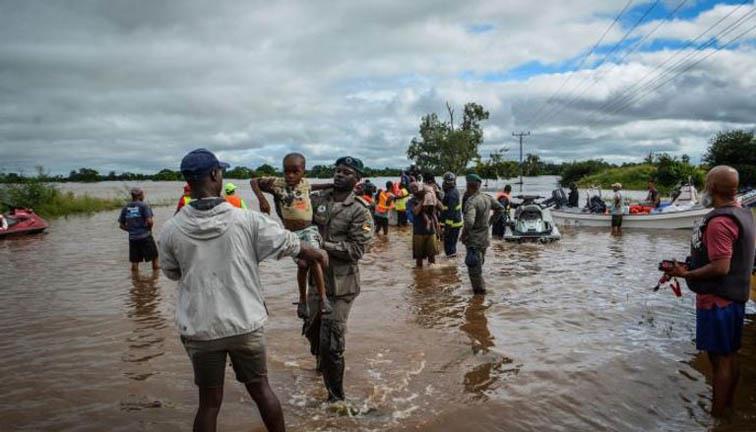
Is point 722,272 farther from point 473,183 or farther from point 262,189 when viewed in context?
point 473,183

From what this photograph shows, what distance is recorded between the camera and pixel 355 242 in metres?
4.30

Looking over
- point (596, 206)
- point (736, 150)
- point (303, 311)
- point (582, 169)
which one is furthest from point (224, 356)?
point (582, 169)

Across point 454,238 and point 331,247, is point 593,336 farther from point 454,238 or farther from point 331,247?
point 454,238

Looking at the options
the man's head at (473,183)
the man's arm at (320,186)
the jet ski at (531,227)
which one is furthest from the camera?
the jet ski at (531,227)

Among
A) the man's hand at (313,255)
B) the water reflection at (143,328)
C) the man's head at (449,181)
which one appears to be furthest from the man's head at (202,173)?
the man's head at (449,181)

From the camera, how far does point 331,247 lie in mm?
4227

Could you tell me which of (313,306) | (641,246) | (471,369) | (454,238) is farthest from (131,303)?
(641,246)

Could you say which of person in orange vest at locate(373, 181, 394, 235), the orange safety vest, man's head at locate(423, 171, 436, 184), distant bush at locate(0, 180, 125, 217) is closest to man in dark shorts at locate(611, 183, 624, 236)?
person in orange vest at locate(373, 181, 394, 235)

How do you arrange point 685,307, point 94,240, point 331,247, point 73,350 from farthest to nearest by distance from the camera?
point 94,240
point 685,307
point 73,350
point 331,247

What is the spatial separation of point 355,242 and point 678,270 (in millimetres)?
2541

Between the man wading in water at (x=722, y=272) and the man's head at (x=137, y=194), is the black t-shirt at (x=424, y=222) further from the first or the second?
the man wading in water at (x=722, y=272)

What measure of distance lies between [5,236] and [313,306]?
18.5 m

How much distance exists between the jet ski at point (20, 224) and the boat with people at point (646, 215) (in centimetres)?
2034

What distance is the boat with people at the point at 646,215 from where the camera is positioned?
1750cm
